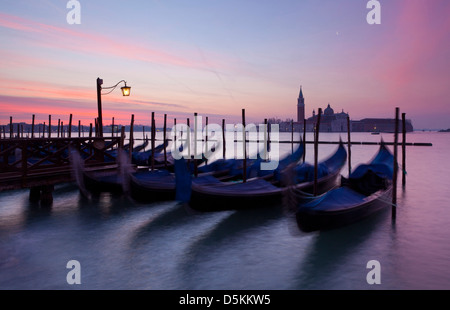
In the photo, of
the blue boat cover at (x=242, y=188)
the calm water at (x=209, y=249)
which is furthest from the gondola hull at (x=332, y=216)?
the blue boat cover at (x=242, y=188)

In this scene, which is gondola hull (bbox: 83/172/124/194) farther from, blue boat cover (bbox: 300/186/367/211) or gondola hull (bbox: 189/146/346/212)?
blue boat cover (bbox: 300/186/367/211)

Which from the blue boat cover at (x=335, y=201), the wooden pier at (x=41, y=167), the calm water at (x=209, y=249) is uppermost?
the wooden pier at (x=41, y=167)

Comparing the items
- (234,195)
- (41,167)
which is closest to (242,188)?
(234,195)

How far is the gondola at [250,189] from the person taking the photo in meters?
6.98

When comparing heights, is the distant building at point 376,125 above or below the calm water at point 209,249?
above

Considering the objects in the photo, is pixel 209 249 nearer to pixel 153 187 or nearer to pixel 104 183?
pixel 153 187

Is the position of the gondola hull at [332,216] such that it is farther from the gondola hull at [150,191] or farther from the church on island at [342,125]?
the church on island at [342,125]

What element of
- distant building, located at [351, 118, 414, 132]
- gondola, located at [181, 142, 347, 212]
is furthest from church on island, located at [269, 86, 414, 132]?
gondola, located at [181, 142, 347, 212]

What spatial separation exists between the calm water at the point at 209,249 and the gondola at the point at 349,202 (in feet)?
1.23

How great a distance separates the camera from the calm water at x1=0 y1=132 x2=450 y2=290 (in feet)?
15.5

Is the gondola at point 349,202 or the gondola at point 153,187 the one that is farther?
the gondola at point 153,187

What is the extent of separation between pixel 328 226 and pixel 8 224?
6610 mm
